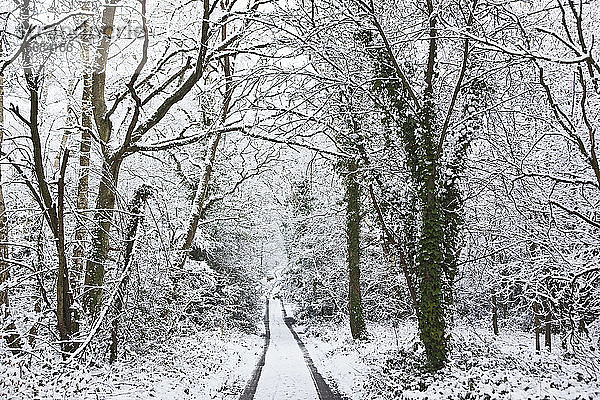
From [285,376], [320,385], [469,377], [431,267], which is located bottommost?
[285,376]

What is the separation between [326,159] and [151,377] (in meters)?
5.75

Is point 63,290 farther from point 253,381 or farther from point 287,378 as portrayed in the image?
point 287,378

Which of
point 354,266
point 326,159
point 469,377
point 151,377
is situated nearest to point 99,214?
point 151,377

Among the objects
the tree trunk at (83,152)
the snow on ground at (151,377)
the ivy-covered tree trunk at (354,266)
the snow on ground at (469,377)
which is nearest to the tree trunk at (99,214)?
the tree trunk at (83,152)

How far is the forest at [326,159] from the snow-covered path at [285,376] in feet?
0.47

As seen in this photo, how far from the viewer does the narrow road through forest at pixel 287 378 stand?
33.4 ft

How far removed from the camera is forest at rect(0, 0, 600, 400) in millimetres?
6504

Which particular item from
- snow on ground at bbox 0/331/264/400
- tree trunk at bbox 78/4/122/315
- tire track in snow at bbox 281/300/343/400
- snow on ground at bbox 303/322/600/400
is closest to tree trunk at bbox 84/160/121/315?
tree trunk at bbox 78/4/122/315

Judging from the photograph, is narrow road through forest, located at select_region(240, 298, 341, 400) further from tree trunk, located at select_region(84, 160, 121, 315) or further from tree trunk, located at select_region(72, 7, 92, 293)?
tree trunk, located at select_region(72, 7, 92, 293)

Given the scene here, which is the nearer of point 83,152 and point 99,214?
point 83,152

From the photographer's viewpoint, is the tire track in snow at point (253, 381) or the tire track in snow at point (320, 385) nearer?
the tire track in snow at point (320, 385)

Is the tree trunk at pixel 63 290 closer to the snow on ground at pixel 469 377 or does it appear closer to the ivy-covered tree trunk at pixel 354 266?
the snow on ground at pixel 469 377

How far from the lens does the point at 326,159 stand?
9.98 meters

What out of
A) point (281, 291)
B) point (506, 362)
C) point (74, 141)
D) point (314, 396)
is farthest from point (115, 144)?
point (281, 291)
